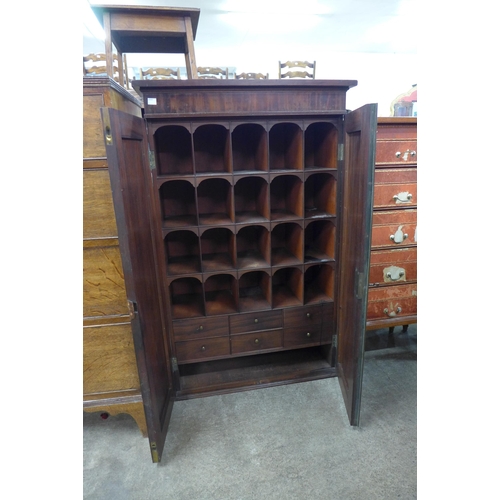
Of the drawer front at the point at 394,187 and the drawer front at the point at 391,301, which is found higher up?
the drawer front at the point at 394,187

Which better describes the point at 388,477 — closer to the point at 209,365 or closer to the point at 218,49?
the point at 209,365

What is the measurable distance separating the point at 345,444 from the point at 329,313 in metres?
0.70

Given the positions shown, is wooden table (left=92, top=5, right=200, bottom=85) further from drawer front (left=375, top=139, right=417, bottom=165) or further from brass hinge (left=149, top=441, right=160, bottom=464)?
brass hinge (left=149, top=441, right=160, bottom=464)

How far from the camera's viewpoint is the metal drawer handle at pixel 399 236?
1.95 m

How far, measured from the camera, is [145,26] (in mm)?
1737

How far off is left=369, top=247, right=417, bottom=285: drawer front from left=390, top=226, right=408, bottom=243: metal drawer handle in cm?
6

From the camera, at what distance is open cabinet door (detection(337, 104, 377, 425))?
4.35 feet

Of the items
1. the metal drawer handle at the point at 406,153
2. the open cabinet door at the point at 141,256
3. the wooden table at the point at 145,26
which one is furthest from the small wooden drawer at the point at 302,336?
the wooden table at the point at 145,26

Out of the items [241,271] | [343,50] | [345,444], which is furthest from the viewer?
[343,50]

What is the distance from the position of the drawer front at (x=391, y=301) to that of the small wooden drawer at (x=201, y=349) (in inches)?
37.4

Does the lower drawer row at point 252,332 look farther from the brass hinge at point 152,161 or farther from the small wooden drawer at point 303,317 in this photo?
the brass hinge at point 152,161

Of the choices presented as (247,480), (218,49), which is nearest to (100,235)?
(247,480)

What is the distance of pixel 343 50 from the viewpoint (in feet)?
18.1

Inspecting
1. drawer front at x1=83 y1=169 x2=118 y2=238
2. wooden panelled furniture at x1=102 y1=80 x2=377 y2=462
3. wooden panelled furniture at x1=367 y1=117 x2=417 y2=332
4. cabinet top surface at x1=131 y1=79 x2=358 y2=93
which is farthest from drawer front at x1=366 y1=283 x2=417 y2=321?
drawer front at x1=83 y1=169 x2=118 y2=238
